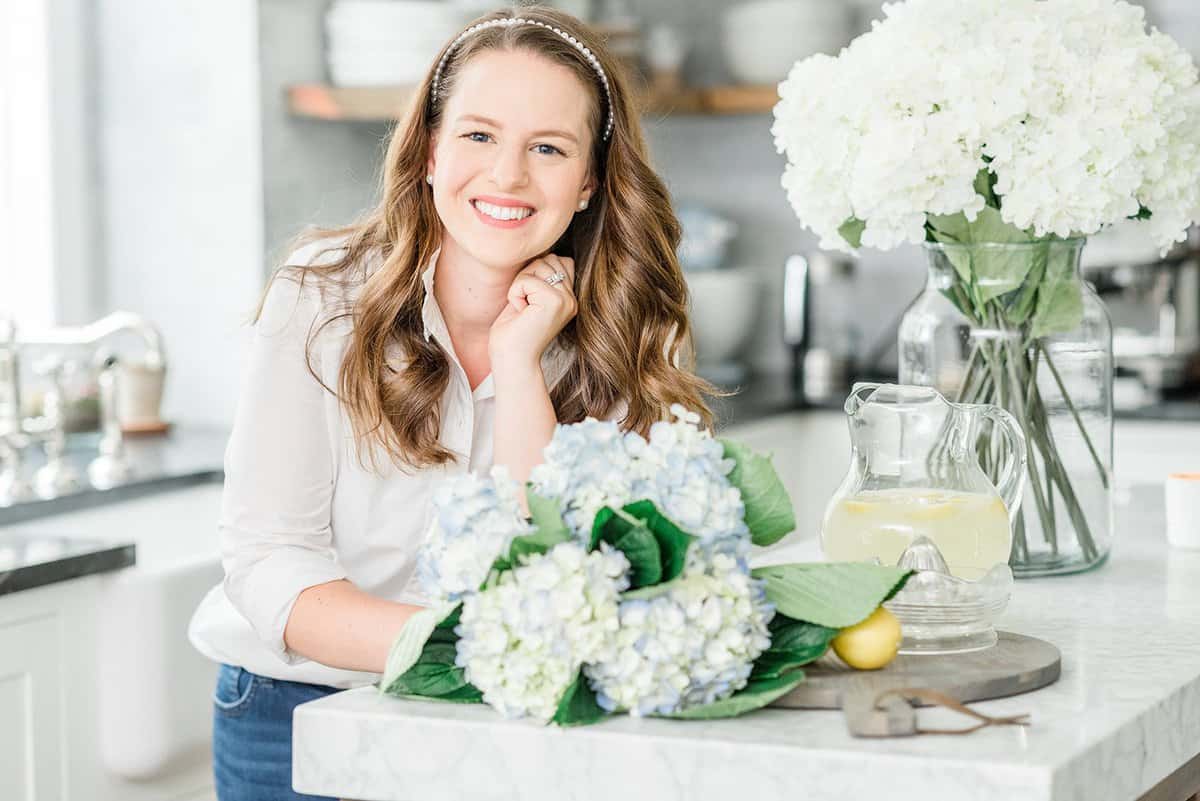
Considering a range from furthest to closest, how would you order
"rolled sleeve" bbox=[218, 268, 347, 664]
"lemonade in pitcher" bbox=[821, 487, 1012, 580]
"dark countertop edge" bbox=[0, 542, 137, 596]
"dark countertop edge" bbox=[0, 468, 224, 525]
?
"dark countertop edge" bbox=[0, 468, 224, 525] → "dark countertop edge" bbox=[0, 542, 137, 596] → "rolled sleeve" bbox=[218, 268, 347, 664] → "lemonade in pitcher" bbox=[821, 487, 1012, 580]

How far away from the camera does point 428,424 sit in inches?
68.4

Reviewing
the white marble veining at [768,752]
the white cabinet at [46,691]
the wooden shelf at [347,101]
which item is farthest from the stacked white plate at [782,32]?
the white marble veining at [768,752]

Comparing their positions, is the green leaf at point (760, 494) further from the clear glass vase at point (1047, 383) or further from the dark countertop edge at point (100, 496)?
the dark countertop edge at point (100, 496)

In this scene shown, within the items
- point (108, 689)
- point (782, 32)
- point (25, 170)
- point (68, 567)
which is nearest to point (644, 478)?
point (68, 567)

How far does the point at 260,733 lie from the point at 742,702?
2.88 feet

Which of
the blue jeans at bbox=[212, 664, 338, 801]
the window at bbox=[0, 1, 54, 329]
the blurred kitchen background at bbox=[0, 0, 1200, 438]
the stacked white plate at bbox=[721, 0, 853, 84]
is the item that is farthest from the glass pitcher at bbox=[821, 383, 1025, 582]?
the stacked white plate at bbox=[721, 0, 853, 84]

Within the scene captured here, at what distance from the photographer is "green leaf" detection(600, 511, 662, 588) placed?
103 centimetres

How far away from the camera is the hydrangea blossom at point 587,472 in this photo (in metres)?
1.05

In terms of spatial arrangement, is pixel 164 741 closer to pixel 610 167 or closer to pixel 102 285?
pixel 610 167

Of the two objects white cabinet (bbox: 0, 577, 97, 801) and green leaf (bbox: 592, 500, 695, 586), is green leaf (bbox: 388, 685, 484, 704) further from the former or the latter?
white cabinet (bbox: 0, 577, 97, 801)

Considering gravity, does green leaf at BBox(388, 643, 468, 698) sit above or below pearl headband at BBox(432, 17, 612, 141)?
below

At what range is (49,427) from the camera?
2.65m

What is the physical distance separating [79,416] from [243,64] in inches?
28.9

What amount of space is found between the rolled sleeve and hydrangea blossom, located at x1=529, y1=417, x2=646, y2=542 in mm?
523
